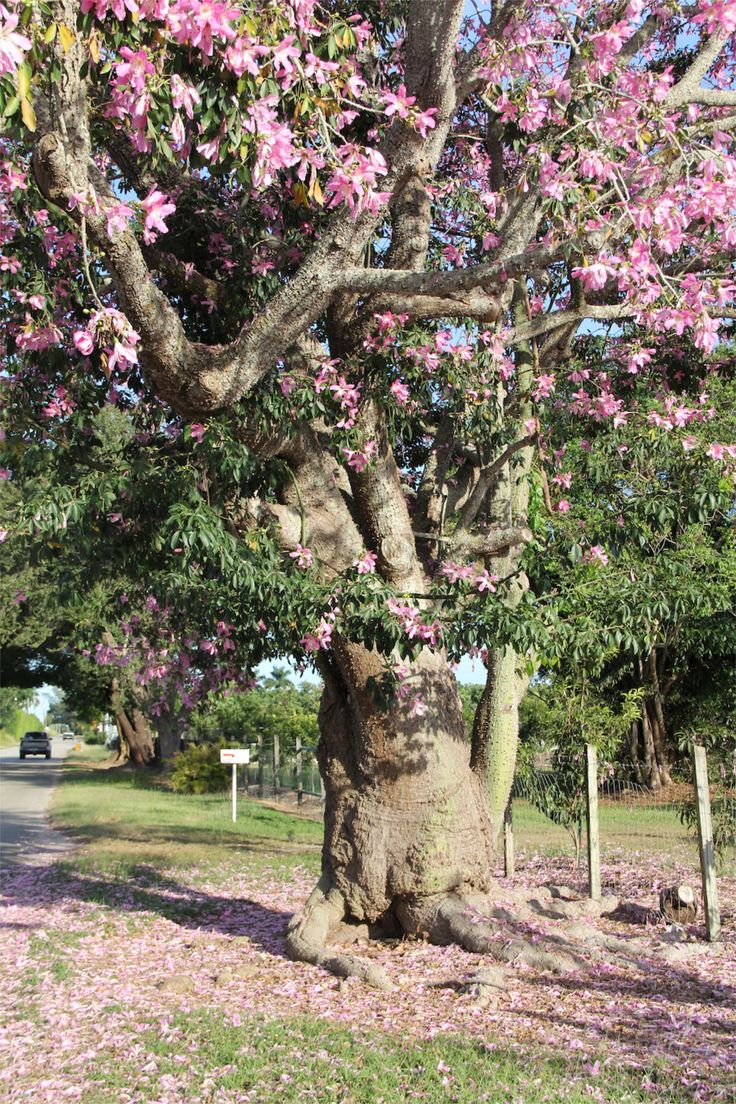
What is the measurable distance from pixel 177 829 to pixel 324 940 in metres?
11.2

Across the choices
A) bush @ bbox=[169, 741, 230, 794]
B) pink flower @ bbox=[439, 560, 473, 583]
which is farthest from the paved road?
pink flower @ bbox=[439, 560, 473, 583]

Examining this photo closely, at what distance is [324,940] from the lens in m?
7.38

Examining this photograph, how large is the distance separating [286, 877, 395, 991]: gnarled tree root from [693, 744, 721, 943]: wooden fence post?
8.86ft

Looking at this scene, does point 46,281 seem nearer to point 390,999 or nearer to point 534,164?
point 534,164

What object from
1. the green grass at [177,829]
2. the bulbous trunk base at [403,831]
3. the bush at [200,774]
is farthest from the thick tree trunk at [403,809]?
the bush at [200,774]

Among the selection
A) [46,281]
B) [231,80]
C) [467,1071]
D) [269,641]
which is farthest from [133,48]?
[467,1071]

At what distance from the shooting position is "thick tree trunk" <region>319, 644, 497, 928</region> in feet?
24.5

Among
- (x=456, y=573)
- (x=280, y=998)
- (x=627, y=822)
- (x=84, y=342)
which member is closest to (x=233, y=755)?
(x=627, y=822)

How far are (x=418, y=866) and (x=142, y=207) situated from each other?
5.01 meters

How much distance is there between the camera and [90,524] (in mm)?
6523

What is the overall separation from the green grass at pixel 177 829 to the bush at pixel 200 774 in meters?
0.46

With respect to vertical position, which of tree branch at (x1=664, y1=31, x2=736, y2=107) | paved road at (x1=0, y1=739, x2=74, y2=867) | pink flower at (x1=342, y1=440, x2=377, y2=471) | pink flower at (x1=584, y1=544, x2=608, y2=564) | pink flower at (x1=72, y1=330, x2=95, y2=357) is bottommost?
paved road at (x1=0, y1=739, x2=74, y2=867)

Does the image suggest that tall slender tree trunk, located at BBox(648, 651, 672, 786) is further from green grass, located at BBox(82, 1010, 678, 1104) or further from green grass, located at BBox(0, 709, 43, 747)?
green grass, located at BBox(0, 709, 43, 747)

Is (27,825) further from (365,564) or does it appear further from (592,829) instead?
(365,564)
